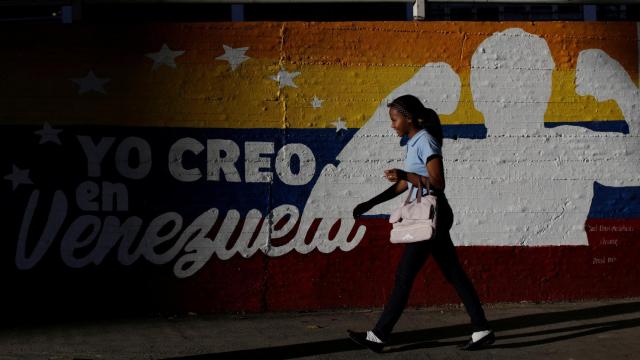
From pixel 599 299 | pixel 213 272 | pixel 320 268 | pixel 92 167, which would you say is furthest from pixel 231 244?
pixel 599 299

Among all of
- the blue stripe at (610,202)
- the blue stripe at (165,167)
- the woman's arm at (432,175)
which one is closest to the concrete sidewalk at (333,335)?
the blue stripe at (610,202)

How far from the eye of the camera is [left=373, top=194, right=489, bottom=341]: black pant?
658 cm

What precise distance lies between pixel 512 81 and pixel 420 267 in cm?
276

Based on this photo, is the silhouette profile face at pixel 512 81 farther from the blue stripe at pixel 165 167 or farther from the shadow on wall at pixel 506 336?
the shadow on wall at pixel 506 336

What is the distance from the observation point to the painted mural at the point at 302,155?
26.8 feet

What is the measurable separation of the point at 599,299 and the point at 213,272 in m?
3.61

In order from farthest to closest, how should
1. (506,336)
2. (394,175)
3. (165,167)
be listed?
(165,167), (506,336), (394,175)

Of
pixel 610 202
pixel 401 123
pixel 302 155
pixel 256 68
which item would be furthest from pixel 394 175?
pixel 610 202

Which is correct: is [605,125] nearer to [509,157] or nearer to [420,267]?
[509,157]

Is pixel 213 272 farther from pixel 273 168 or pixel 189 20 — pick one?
pixel 189 20

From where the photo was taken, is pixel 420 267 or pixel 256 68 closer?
pixel 420 267

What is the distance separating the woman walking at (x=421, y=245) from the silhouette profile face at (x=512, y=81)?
1965 millimetres

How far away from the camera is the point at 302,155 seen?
27.8ft

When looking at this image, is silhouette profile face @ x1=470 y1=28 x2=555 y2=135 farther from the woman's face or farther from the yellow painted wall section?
the woman's face
